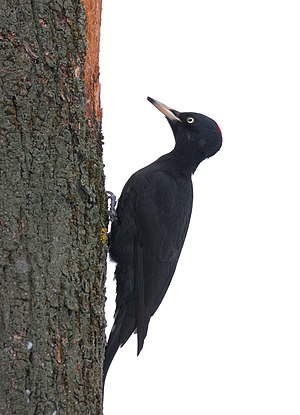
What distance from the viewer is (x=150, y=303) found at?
12.0 ft

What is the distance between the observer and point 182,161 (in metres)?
4.02

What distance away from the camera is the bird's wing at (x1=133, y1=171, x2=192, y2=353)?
364 centimetres

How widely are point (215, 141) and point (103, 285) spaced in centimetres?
197

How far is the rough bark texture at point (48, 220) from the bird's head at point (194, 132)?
180 centimetres

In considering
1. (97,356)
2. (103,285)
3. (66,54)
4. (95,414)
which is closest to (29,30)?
(66,54)

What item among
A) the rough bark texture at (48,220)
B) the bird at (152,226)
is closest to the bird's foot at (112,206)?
the bird at (152,226)

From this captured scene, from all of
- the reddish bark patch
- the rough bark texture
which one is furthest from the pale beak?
the rough bark texture

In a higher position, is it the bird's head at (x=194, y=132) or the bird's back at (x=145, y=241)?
the bird's head at (x=194, y=132)

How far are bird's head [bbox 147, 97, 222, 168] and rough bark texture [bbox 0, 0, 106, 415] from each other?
1.80 m

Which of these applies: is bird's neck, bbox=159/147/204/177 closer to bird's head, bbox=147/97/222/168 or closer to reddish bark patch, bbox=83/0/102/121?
bird's head, bbox=147/97/222/168

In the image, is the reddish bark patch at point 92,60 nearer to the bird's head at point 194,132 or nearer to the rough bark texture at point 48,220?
the rough bark texture at point 48,220

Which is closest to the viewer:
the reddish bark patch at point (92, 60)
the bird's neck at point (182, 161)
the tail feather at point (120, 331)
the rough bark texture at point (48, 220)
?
the rough bark texture at point (48, 220)

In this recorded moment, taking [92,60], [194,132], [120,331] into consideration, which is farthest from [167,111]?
[92,60]

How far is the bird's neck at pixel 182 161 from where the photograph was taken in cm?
399
